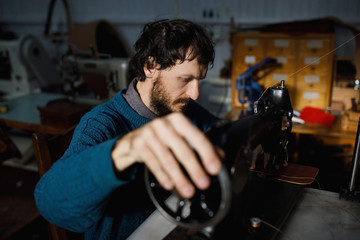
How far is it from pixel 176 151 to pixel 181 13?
312cm

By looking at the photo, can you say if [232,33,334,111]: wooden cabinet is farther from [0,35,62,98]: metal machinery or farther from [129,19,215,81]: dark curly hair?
[0,35,62,98]: metal machinery

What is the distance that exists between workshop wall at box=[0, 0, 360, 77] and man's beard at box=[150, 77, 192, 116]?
1.42m

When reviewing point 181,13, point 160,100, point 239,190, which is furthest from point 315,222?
point 181,13

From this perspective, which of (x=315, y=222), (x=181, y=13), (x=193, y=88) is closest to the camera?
(x=315, y=222)

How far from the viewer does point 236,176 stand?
669 mm

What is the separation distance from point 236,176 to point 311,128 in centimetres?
170

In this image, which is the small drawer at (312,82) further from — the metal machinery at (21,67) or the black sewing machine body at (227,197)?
the metal machinery at (21,67)

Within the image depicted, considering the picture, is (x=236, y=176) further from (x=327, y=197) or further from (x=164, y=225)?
(x=327, y=197)

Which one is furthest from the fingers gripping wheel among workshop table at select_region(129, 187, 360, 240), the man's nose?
the man's nose

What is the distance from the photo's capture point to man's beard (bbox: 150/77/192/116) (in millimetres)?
1204

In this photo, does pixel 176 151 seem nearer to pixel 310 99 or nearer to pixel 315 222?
pixel 315 222

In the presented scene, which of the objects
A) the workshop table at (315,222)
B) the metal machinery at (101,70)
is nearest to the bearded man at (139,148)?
the workshop table at (315,222)

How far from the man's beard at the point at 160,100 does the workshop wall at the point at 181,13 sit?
142cm

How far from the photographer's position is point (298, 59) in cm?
249
